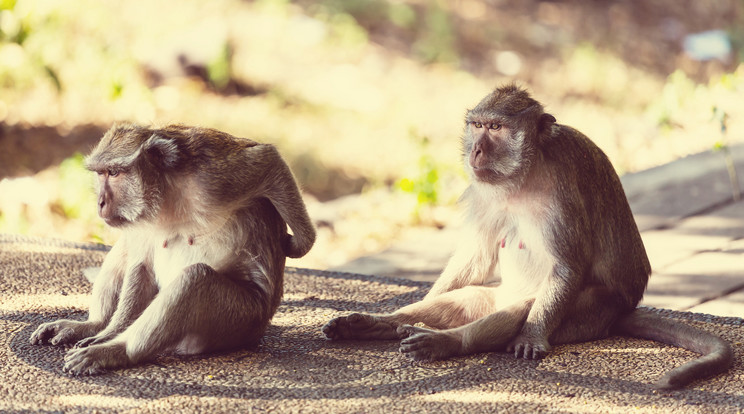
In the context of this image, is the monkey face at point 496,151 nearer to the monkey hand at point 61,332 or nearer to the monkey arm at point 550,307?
the monkey arm at point 550,307

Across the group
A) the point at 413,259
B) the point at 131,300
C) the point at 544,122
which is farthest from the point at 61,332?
the point at 413,259

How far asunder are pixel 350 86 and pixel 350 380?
26.8 ft

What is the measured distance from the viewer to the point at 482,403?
4.14 meters

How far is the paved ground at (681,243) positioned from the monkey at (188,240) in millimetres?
2047

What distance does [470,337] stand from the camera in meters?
4.62

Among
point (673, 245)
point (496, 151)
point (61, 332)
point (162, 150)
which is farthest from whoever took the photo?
point (673, 245)

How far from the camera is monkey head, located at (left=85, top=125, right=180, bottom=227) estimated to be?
4465 mm

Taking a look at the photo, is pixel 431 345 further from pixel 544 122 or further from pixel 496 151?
pixel 544 122

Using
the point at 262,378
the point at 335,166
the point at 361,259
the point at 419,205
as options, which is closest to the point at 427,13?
the point at 335,166

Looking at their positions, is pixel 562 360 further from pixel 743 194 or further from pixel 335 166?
pixel 335 166

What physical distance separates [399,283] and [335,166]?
420 cm

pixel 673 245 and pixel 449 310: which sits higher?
pixel 673 245

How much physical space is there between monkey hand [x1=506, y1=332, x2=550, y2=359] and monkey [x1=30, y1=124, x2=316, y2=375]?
111 cm

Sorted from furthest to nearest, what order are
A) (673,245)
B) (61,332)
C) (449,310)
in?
(673,245), (449,310), (61,332)
